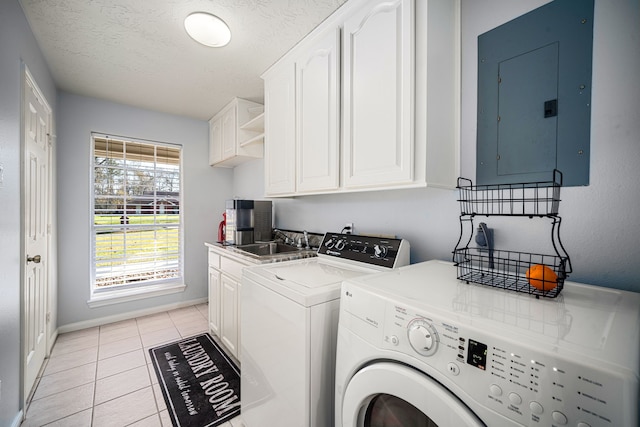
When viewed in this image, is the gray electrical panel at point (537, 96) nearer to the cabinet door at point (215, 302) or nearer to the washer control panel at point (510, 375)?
the washer control panel at point (510, 375)

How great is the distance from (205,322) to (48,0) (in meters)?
2.98

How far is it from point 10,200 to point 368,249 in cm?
206

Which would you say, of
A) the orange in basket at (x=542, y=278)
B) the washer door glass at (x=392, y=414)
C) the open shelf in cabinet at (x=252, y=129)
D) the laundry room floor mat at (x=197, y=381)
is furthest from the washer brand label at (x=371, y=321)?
the open shelf in cabinet at (x=252, y=129)

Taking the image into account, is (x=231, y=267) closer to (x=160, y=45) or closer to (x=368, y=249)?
(x=368, y=249)

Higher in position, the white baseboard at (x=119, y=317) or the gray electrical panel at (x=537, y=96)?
the gray electrical panel at (x=537, y=96)

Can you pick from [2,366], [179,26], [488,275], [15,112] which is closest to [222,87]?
[179,26]

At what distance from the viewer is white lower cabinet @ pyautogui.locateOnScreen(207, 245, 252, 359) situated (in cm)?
220

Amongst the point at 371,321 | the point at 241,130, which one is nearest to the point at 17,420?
the point at 371,321

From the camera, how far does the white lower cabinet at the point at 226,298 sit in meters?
2.20

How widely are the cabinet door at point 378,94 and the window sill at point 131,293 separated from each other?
305 cm

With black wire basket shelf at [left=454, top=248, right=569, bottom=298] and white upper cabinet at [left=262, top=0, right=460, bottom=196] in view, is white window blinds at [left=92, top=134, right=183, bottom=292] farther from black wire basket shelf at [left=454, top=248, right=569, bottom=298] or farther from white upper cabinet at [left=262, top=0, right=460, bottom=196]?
black wire basket shelf at [left=454, top=248, right=569, bottom=298]

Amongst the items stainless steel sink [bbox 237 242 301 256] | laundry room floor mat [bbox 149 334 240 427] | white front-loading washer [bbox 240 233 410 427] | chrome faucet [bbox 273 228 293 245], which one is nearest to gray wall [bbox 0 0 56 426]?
laundry room floor mat [bbox 149 334 240 427]

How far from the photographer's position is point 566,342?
22.0 inches

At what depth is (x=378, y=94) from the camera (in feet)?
4.64
